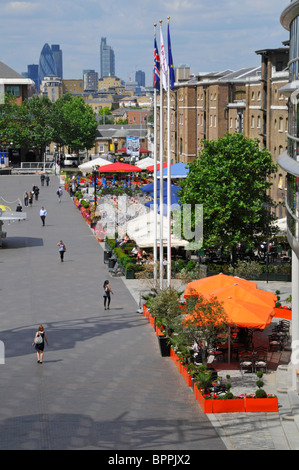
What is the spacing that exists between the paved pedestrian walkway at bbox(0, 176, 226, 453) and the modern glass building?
13.5ft

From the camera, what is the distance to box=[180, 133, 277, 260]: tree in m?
38.9

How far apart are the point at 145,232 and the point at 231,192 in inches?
203

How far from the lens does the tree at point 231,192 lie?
3891 centimetres

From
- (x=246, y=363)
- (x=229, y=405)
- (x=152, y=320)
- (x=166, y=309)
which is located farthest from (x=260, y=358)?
(x=152, y=320)

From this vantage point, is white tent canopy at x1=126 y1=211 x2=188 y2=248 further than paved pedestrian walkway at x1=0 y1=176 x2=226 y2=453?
Yes

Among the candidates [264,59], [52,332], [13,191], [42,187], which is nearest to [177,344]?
[52,332]

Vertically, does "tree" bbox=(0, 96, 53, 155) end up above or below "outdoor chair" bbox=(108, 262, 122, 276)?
above

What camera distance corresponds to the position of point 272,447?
18.1 m

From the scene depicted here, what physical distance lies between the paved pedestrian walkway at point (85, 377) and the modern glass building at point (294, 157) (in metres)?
4.12

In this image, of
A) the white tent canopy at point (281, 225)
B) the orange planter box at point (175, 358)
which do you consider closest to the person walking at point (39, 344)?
the orange planter box at point (175, 358)

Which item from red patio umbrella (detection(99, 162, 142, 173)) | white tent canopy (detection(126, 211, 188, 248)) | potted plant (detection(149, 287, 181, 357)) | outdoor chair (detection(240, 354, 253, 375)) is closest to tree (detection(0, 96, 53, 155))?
red patio umbrella (detection(99, 162, 142, 173))

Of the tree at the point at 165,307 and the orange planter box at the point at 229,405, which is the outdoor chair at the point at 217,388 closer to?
the orange planter box at the point at 229,405

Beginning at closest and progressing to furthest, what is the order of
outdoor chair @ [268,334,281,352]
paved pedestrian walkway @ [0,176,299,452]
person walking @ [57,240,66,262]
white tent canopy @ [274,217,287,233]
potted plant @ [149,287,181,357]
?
paved pedestrian walkway @ [0,176,299,452], outdoor chair @ [268,334,281,352], potted plant @ [149,287,181,357], white tent canopy @ [274,217,287,233], person walking @ [57,240,66,262]

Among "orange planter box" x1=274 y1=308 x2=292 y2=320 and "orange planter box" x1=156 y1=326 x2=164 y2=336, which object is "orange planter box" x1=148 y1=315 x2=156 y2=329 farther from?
"orange planter box" x1=274 y1=308 x2=292 y2=320
